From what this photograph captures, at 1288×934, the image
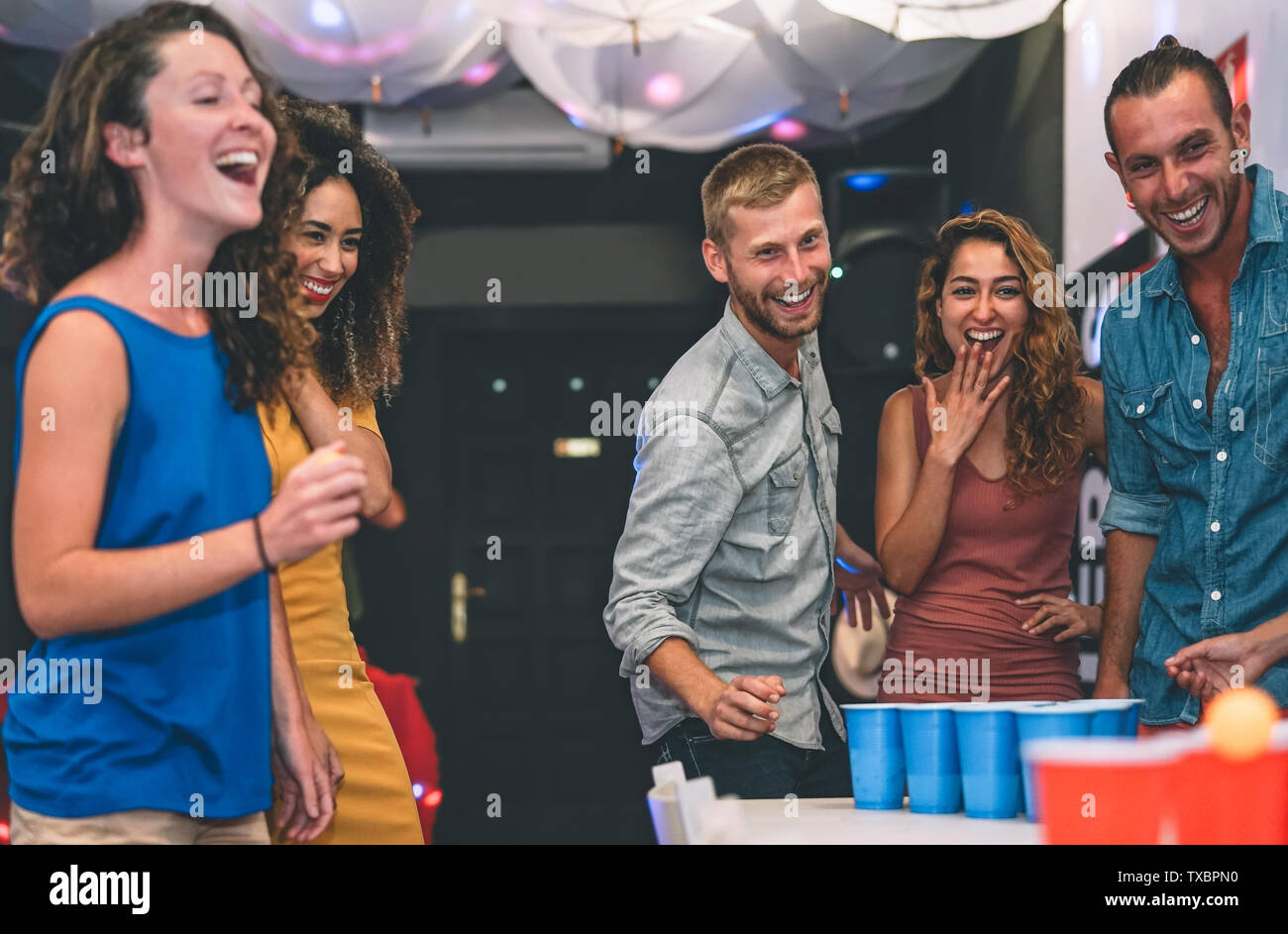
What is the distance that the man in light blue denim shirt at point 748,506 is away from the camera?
1.90m

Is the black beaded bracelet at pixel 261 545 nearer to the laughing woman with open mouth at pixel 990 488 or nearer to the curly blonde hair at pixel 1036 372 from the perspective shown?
the laughing woman with open mouth at pixel 990 488

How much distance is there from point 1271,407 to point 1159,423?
16 cm

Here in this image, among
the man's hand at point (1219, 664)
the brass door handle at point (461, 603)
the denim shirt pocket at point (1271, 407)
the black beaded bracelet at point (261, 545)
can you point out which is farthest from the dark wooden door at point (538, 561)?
the black beaded bracelet at point (261, 545)

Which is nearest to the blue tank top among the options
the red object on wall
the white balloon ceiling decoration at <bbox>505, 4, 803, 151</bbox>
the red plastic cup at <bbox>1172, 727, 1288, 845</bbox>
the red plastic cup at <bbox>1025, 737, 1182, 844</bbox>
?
the red plastic cup at <bbox>1025, 737, 1182, 844</bbox>

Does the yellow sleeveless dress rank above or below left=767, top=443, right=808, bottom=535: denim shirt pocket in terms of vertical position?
below

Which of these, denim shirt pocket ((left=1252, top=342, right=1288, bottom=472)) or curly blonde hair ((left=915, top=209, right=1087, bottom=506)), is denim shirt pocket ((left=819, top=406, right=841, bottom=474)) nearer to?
curly blonde hair ((left=915, top=209, right=1087, bottom=506))

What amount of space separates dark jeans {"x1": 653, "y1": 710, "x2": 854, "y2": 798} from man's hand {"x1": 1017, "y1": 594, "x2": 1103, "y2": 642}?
411 mm

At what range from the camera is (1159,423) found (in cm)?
197

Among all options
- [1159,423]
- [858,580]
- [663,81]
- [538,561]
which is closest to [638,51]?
[663,81]

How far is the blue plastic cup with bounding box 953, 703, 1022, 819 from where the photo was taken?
136 centimetres

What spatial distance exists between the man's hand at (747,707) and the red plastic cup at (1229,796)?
1.67ft

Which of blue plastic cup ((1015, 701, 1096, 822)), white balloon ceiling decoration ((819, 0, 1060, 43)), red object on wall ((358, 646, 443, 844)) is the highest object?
white balloon ceiling decoration ((819, 0, 1060, 43))

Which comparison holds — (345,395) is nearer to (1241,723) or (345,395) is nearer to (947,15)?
(1241,723)

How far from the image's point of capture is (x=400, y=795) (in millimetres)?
1868
